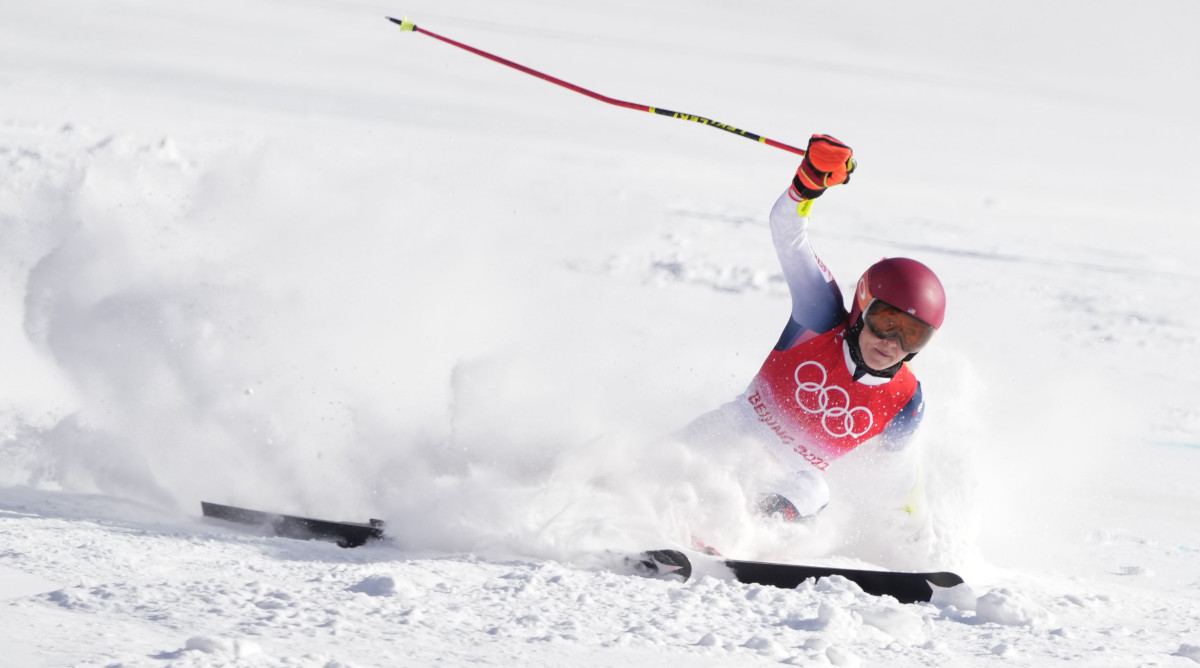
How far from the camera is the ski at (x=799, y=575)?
3408 mm

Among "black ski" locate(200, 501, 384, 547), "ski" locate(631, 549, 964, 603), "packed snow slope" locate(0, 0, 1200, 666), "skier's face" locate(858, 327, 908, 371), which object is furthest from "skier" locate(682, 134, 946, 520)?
"black ski" locate(200, 501, 384, 547)

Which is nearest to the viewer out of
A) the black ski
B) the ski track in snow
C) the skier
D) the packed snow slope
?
the ski track in snow

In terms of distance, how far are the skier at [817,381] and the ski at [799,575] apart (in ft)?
1.89

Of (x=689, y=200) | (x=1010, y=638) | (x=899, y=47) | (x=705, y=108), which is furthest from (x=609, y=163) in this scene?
(x=899, y=47)

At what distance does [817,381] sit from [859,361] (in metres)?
0.18

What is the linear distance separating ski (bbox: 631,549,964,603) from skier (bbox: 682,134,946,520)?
1.89 ft

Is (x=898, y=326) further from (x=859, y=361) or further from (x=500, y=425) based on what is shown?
(x=500, y=425)

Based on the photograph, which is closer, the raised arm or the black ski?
the black ski

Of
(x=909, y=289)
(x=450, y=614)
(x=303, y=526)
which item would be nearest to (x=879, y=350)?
(x=909, y=289)

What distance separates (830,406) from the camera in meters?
4.08

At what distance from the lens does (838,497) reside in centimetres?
432

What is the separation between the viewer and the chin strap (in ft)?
13.1

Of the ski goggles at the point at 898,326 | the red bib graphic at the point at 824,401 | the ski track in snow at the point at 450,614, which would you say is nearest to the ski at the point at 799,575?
the ski track in snow at the point at 450,614

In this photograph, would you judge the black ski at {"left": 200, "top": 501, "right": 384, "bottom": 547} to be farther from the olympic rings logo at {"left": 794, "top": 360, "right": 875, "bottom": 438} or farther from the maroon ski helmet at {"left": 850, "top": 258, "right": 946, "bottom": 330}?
the maroon ski helmet at {"left": 850, "top": 258, "right": 946, "bottom": 330}
